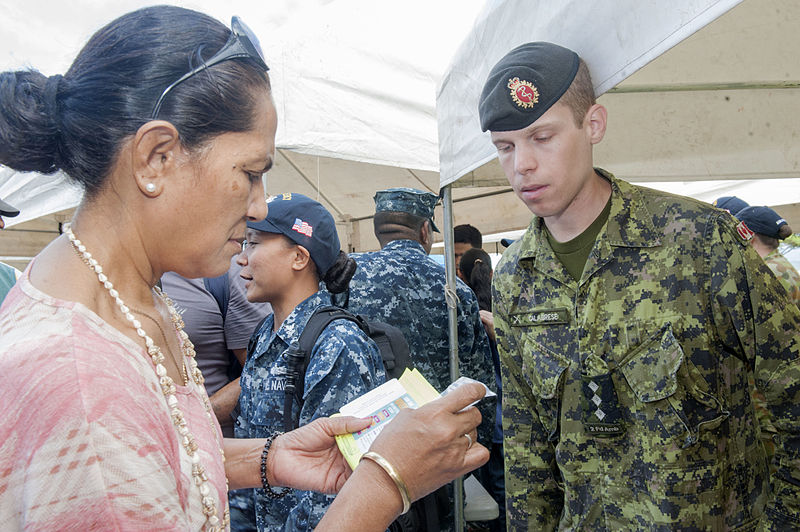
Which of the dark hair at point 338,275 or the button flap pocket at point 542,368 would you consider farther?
the dark hair at point 338,275

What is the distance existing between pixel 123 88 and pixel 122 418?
0.56 metres

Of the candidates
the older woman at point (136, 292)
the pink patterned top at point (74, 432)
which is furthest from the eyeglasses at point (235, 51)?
the pink patterned top at point (74, 432)

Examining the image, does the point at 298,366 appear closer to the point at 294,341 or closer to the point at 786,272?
the point at 294,341

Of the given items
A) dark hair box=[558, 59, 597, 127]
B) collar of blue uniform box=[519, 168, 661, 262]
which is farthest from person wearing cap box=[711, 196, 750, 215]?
dark hair box=[558, 59, 597, 127]

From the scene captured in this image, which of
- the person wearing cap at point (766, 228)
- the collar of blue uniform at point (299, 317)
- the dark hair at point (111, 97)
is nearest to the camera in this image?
the dark hair at point (111, 97)

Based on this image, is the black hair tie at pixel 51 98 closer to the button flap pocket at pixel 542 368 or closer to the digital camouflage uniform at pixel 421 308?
the button flap pocket at pixel 542 368

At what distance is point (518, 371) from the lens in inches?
81.4

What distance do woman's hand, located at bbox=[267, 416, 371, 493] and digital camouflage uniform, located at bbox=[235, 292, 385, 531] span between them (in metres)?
0.35

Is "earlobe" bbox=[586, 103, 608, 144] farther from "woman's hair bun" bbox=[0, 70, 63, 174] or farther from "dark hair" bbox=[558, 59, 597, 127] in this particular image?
"woman's hair bun" bbox=[0, 70, 63, 174]

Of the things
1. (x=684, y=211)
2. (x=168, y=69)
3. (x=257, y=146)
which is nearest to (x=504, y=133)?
(x=684, y=211)

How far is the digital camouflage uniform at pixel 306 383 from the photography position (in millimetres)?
1879

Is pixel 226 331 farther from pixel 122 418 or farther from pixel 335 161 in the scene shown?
pixel 335 161

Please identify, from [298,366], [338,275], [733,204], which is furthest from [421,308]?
[733,204]

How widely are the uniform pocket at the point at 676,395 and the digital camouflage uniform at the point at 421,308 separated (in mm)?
1884
